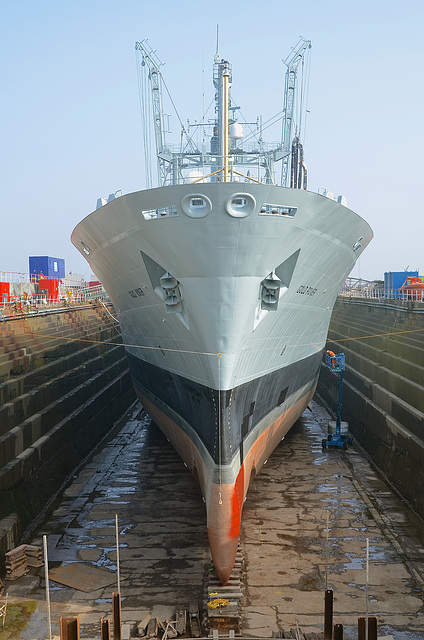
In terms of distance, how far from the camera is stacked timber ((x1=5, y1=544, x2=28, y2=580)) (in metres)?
8.84

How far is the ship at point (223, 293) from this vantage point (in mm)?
8422

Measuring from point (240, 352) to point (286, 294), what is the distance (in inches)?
58.9

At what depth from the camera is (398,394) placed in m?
14.5

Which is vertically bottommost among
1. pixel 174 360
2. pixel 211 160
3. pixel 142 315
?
pixel 174 360

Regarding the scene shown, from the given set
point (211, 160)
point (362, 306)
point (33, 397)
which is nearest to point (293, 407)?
point (33, 397)

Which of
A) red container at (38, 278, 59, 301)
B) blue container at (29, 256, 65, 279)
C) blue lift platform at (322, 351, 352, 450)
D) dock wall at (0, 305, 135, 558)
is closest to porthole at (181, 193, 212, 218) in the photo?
dock wall at (0, 305, 135, 558)

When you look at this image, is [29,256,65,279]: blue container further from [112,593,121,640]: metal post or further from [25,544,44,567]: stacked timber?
[112,593,121,640]: metal post

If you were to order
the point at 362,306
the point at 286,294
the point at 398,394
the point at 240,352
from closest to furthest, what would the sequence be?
the point at 240,352 < the point at 286,294 < the point at 398,394 < the point at 362,306

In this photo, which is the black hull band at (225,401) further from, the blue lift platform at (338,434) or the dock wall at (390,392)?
the blue lift platform at (338,434)

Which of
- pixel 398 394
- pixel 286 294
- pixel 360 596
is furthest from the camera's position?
pixel 398 394

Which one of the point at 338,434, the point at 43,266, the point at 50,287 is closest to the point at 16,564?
the point at 338,434

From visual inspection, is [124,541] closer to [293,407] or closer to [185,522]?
[185,522]

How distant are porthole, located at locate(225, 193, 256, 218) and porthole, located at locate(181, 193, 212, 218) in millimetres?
305

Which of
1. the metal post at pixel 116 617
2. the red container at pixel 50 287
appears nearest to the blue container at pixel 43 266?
the red container at pixel 50 287
